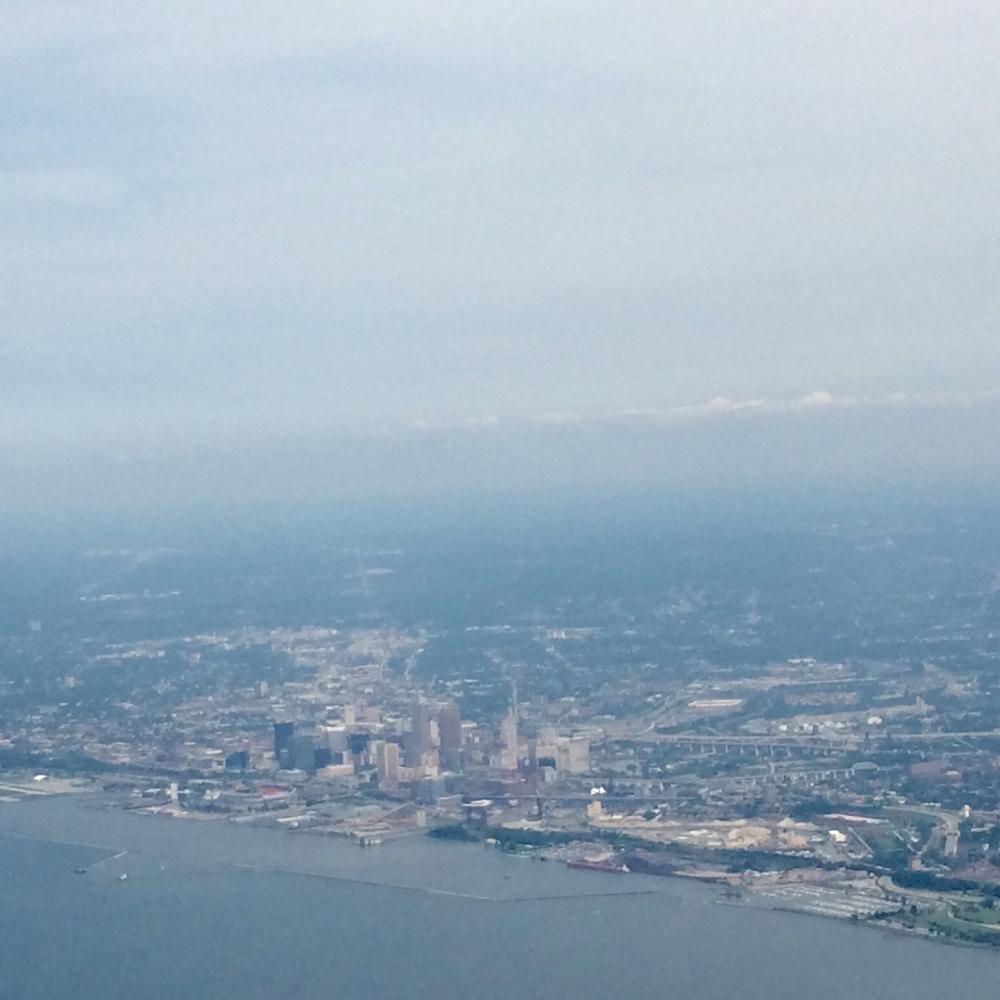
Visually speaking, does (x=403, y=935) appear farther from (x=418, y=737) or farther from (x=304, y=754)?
(x=304, y=754)

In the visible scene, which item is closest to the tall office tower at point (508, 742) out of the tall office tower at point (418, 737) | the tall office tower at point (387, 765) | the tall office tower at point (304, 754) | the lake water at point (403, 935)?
the tall office tower at point (418, 737)

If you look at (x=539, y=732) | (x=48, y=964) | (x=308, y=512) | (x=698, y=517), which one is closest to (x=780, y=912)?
(x=48, y=964)

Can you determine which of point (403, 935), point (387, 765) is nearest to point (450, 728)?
point (387, 765)

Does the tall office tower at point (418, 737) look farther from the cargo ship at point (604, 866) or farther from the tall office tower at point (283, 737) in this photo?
the cargo ship at point (604, 866)

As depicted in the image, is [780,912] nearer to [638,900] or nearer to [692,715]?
[638,900]

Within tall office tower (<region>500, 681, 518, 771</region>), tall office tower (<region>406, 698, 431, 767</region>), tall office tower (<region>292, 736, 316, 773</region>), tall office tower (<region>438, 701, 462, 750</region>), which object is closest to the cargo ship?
tall office tower (<region>500, 681, 518, 771</region>)

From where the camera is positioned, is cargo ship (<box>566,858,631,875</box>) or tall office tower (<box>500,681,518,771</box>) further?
tall office tower (<box>500,681,518,771</box>)

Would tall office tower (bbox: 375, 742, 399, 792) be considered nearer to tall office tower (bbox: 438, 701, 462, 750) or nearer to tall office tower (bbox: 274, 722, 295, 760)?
tall office tower (bbox: 438, 701, 462, 750)

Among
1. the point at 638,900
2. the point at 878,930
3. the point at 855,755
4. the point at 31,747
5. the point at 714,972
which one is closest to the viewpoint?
the point at 714,972
